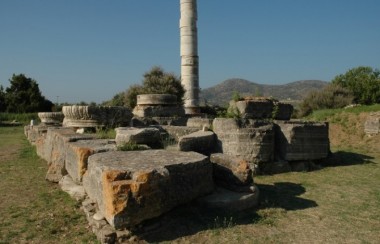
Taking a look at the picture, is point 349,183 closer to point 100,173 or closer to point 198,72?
point 100,173

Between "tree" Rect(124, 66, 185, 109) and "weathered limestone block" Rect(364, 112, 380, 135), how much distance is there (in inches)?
417

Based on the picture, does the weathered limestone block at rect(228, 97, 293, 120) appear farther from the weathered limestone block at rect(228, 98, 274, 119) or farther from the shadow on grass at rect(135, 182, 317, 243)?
the shadow on grass at rect(135, 182, 317, 243)

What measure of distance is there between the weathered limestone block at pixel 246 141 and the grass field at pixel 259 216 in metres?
0.61

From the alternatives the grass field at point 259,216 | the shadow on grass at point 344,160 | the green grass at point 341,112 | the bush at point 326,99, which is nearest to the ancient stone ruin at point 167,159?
the grass field at point 259,216

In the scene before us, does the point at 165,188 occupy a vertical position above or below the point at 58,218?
above

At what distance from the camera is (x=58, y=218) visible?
459cm

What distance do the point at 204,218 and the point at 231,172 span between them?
112 cm

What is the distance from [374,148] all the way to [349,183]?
5586mm

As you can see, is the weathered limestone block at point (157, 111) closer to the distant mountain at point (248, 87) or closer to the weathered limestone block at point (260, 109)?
the weathered limestone block at point (260, 109)

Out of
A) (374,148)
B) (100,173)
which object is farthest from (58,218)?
(374,148)

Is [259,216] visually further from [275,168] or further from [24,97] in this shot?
[24,97]

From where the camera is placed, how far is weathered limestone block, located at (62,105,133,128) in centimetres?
866

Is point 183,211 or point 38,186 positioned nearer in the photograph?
point 183,211

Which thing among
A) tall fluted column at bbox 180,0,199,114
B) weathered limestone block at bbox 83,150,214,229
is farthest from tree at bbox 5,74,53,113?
weathered limestone block at bbox 83,150,214,229
